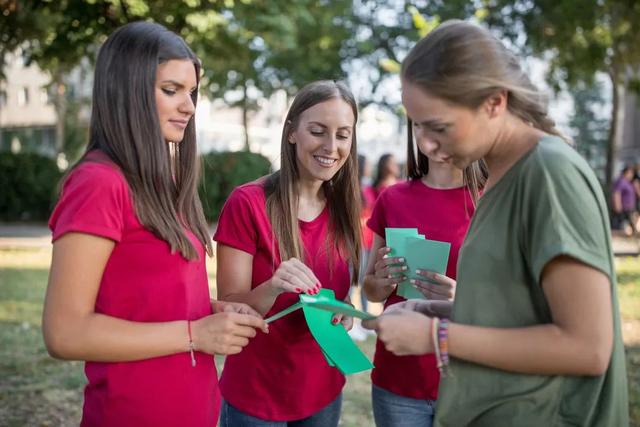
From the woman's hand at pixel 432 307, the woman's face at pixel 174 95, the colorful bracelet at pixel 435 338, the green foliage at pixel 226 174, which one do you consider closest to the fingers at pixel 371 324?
the colorful bracelet at pixel 435 338

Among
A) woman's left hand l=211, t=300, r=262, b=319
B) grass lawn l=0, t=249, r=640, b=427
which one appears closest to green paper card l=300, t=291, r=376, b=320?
woman's left hand l=211, t=300, r=262, b=319

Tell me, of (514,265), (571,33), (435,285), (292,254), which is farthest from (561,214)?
(571,33)

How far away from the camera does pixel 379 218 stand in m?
2.78

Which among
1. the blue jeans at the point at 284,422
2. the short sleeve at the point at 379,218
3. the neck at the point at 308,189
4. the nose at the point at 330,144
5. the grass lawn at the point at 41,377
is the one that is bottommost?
the grass lawn at the point at 41,377

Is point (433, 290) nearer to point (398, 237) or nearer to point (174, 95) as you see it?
point (398, 237)

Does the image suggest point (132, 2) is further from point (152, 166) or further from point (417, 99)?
point (417, 99)

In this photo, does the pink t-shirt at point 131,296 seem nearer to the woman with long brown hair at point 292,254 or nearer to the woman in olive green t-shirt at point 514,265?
the woman with long brown hair at point 292,254

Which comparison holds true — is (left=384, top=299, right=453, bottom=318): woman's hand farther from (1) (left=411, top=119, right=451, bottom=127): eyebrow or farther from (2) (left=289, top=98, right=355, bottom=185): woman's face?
(2) (left=289, top=98, right=355, bottom=185): woman's face

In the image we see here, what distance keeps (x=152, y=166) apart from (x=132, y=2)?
19.1ft

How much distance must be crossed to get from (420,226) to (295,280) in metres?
0.74

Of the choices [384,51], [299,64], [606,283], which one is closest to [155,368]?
[606,283]

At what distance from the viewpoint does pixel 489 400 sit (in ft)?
4.91

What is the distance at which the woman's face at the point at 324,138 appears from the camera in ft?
8.21

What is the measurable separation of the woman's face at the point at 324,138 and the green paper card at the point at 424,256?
474 mm
